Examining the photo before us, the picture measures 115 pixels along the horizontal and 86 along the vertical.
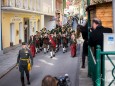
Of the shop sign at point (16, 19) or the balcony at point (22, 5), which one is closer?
Answer: the balcony at point (22, 5)

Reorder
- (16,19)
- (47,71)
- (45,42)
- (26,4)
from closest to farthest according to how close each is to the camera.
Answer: (47,71), (45,42), (16,19), (26,4)

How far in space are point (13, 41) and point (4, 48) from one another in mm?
3328

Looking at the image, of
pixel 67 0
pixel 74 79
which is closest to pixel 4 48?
pixel 74 79

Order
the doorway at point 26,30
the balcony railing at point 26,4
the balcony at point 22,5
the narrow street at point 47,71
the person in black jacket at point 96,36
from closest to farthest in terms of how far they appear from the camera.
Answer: the person in black jacket at point 96,36 < the narrow street at point 47,71 < the balcony at point 22,5 < the balcony railing at point 26,4 < the doorway at point 26,30

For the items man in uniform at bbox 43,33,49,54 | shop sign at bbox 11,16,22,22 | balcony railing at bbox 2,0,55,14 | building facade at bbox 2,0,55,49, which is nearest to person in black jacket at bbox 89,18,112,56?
man in uniform at bbox 43,33,49,54

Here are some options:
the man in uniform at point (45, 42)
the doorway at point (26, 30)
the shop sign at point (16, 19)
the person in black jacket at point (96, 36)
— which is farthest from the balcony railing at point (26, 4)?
the person in black jacket at point (96, 36)

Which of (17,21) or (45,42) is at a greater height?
(17,21)

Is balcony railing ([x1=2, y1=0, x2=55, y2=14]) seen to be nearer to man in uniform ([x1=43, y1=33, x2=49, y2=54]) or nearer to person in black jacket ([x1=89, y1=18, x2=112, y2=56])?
man in uniform ([x1=43, y1=33, x2=49, y2=54])

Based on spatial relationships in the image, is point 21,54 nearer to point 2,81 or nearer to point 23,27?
point 2,81

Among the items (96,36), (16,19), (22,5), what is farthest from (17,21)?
(96,36)

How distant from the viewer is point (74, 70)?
1833 cm

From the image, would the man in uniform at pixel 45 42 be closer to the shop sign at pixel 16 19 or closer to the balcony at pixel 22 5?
the balcony at pixel 22 5

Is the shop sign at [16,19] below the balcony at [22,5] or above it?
below

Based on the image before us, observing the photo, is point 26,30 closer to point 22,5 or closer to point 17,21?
point 22,5
